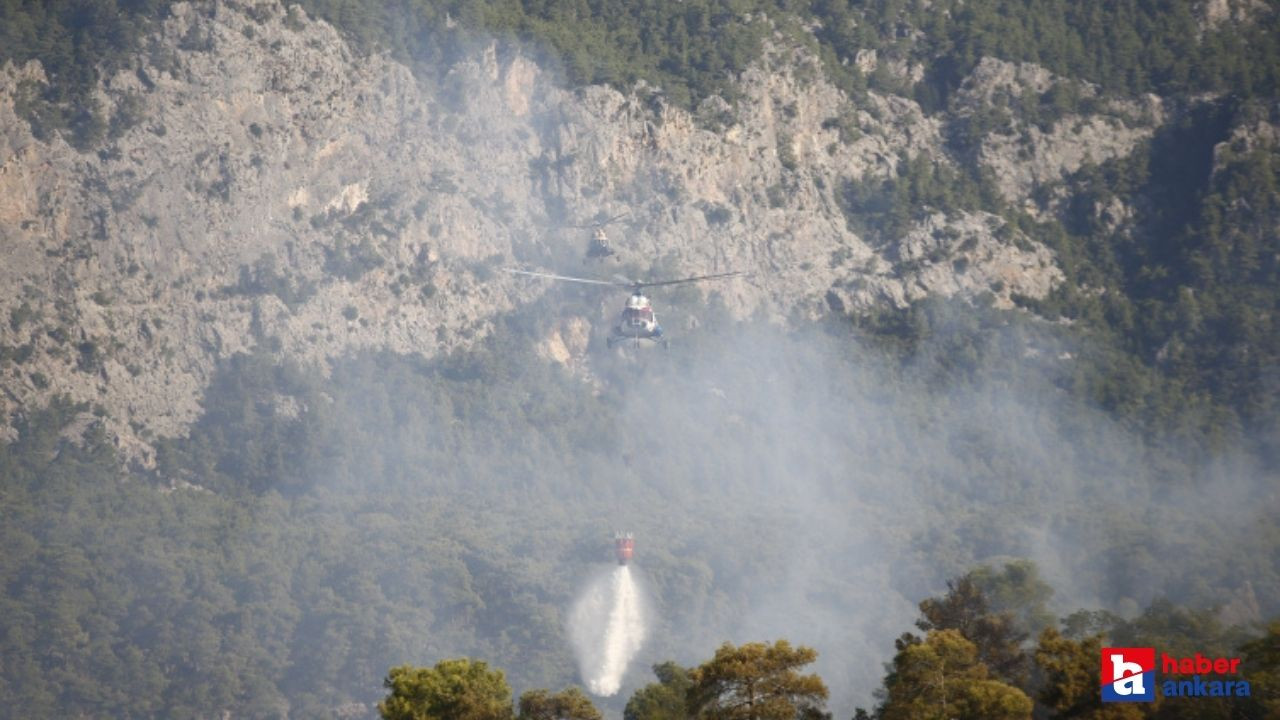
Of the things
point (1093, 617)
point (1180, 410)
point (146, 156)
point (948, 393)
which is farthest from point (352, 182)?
point (1093, 617)

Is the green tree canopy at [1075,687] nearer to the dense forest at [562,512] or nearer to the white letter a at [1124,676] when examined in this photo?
the white letter a at [1124,676]

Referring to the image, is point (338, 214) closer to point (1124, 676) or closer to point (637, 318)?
point (637, 318)

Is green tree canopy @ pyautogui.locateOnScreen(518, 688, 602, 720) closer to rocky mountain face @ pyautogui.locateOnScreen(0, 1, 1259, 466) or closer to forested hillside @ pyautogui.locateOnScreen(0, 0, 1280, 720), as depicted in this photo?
forested hillside @ pyautogui.locateOnScreen(0, 0, 1280, 720)

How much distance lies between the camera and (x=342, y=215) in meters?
180

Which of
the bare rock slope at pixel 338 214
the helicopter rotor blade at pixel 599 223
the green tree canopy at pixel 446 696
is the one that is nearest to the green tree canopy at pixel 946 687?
the green tree canopy at pixel 446 696

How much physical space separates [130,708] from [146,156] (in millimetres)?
46877

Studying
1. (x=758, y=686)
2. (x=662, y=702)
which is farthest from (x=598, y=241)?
(x=758, y=686)

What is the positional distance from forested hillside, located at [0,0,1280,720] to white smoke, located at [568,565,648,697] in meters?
1.58

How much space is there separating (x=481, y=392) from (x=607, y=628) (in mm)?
28274

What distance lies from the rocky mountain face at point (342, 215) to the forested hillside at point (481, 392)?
0.32m

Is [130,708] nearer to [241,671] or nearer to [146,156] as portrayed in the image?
[241,671]

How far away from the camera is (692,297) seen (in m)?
188

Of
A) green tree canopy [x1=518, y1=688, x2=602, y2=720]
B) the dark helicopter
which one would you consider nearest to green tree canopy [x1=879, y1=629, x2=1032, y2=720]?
green tree canopy [x1=518, y1=688, x2=602, y2=720]

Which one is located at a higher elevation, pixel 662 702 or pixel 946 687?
pixel 662 702
